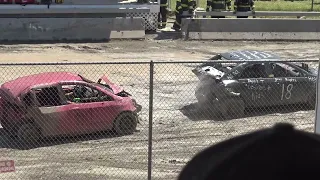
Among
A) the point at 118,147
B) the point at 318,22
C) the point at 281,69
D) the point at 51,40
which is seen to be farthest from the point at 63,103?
the point at 318,22

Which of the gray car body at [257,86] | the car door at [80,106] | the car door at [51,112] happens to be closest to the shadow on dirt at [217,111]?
the gray car body at [257,86]

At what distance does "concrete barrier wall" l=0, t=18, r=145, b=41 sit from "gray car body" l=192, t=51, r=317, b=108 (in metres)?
11.6

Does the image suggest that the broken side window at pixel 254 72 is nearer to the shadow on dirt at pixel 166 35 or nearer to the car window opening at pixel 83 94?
the car window opening at pixel 83 94

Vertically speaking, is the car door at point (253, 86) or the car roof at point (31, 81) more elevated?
the car roof at point (31, 81)

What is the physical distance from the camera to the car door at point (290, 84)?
1233 centimetres

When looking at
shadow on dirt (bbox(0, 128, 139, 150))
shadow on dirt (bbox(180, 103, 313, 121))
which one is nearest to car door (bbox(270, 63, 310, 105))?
shadow on dirt (bbox(180, 103, 313, 121))

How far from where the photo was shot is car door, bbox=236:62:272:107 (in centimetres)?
1206

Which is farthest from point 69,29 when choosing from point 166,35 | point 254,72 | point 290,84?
point 290,84

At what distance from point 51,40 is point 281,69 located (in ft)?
43.0

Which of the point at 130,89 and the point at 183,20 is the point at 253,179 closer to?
the point at 130,89

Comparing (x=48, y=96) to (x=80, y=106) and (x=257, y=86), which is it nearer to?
(x=80, y=106)

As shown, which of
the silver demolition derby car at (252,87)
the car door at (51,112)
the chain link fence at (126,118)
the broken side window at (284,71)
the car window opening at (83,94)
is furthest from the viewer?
the broken side window at (284,71)

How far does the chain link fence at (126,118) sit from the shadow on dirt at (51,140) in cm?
2

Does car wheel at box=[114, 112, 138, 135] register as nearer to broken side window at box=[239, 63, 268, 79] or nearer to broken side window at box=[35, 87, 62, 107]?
broken side window at box=[35, 87, 62, 107]
